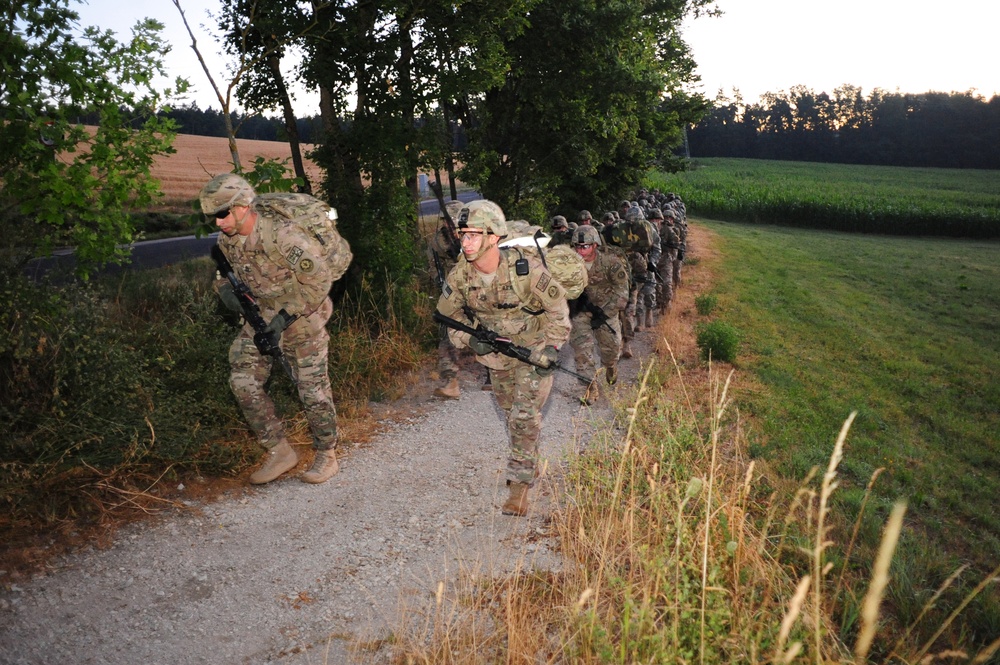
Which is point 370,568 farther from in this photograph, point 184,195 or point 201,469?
point 184,195

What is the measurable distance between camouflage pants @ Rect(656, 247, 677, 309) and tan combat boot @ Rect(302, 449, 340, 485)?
26.9 ft

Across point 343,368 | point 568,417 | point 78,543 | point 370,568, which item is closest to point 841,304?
point 568,417

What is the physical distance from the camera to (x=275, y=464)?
5168 mm

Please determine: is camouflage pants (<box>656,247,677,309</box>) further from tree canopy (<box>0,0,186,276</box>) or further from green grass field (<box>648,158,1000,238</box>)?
green grass field (<box>648,158,1000,238</box>)

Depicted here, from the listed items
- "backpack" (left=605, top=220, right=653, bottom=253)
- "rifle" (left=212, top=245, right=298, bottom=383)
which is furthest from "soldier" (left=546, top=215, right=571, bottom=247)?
"rifle" (left=212, top=245, right=298, bottom=383)

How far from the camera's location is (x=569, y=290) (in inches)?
195

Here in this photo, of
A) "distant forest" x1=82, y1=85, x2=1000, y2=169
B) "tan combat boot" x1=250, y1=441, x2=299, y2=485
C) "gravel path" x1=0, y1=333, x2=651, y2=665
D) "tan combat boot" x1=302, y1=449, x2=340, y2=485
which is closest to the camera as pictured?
"gravel path" x1=0, y1=333, x2=651, y2=665

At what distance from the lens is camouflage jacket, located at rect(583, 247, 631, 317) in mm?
7590

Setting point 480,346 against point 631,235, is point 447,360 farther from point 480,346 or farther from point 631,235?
point 631,235

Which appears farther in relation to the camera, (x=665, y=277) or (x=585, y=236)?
(x=665, y=277)

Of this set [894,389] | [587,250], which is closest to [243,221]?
[587,250]

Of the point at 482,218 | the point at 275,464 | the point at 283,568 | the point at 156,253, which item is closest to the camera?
the point at 283,568

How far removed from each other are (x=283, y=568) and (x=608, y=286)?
15.8 feet

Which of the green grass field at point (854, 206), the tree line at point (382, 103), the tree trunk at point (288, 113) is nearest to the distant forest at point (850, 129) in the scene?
the green grass field at point (854, 206)
